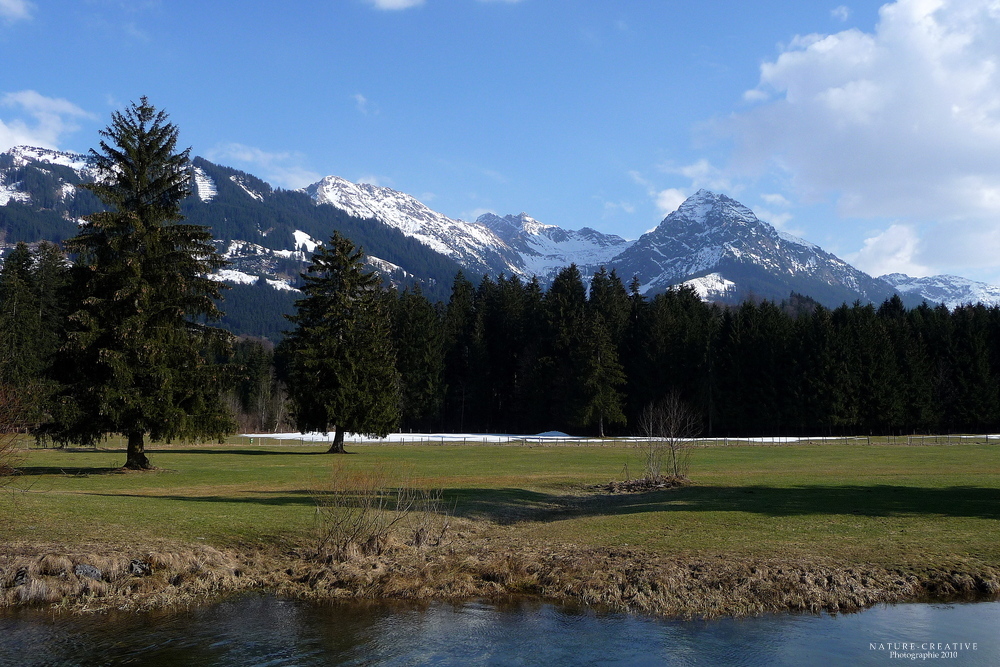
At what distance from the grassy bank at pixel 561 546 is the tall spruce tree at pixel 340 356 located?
26.0 metres

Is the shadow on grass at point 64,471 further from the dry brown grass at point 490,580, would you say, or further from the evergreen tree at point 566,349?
the evergreen tree at point 566,349

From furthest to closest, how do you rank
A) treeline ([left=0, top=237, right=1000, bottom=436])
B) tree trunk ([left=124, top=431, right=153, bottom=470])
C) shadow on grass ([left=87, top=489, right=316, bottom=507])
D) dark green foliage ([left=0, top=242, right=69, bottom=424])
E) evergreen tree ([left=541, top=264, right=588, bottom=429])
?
1. evergreen tree ([left=541, top=264, right=588, bottom=429])
2. treeline ([left=0, top=237, right=1000, bottom=436])
3. dark green foliage ([left=0, top=242, right=69, bottom=424])
4. tree trunk ([left=124, top=431, right=153, bottom=470])
5. shadow on grass ([left=87, top=489, right=316, bottom=507])

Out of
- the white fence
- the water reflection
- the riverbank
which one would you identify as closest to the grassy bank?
the riverbank

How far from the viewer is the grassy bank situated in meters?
15.3

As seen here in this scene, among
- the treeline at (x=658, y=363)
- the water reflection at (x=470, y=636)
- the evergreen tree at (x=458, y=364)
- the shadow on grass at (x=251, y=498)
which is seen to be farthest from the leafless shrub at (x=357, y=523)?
the evergreen tree at (x=458, y=364)

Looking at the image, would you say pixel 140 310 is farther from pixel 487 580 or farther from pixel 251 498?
pixel 487 580

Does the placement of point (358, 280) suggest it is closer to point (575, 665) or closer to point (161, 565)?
point (161, 565)

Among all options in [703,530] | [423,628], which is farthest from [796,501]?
[423,628]

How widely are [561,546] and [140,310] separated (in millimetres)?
23736

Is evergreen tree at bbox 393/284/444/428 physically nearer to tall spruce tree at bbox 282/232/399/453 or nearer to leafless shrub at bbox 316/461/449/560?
tall spruce tree at bbox 282/232/399/453

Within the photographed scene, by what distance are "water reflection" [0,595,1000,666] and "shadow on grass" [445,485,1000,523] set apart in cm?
922

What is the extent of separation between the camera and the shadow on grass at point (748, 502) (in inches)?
923

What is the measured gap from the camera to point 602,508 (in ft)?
85.7

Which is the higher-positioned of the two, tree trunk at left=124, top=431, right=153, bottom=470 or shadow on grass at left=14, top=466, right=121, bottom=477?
tree trunk at left=124, top=431, right=153, bottom=470
